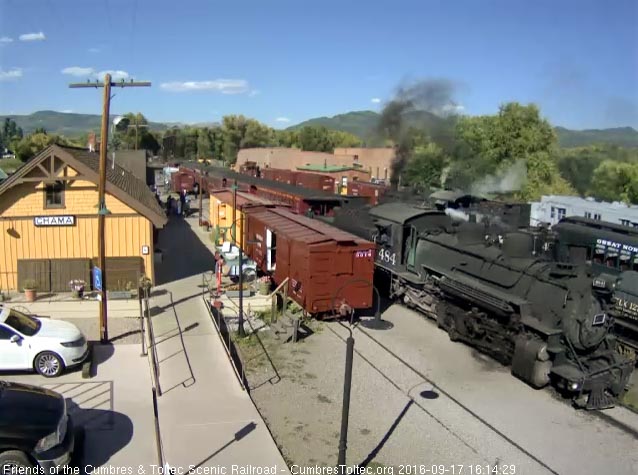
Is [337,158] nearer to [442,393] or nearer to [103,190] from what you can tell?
[103,190]

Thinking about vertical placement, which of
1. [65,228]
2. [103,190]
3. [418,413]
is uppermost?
[103,190]

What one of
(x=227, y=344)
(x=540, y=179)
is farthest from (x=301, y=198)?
(x=540, y=179)

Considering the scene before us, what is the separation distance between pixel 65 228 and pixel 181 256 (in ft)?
26.6

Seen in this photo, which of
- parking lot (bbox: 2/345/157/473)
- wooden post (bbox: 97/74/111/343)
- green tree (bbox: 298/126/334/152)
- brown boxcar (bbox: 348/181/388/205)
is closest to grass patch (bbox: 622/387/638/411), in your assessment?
parking lot (bbox: 2/345/157/473)

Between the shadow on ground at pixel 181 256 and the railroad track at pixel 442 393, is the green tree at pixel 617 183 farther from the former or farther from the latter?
the railroad track at pixel 442 393

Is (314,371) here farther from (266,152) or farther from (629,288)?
(266,152)

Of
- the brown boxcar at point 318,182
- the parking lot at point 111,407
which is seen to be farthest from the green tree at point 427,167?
the parking lot at point 111,407

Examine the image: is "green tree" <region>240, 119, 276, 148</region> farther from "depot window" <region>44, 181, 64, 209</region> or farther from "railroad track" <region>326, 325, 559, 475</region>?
"railroad track" <region>326, 325, 559, 475</region>

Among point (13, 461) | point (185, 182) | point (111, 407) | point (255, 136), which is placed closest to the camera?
point (13, 461)

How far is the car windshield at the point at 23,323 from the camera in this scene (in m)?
12.3

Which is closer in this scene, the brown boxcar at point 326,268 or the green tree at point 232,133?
the brown boxcar at point 326,268

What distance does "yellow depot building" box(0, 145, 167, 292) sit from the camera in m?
18.9

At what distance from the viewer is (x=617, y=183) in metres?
52.3

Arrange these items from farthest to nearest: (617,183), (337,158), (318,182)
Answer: (337,158), (617,183), (318,182)
